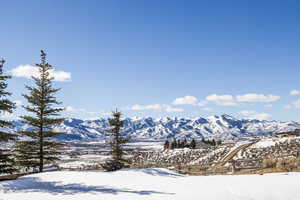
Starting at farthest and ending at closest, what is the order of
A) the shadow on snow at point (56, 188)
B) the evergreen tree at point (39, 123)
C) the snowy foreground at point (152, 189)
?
the evergreen tree at point (39, 123), the shadow on snow at point (56, 188), the snowy foreground at point (152, 189)

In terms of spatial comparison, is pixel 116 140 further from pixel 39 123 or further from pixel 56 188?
pixel 56 188

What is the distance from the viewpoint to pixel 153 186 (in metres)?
11.5

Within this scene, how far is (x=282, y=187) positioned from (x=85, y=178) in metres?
10.1

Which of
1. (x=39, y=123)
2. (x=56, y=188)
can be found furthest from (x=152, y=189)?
(x=39, y=123)

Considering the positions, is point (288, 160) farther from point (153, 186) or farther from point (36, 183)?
point (36, 183)

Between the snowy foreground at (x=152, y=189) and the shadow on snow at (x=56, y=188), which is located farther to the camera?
the shadow on snow at (x=56, y=188)

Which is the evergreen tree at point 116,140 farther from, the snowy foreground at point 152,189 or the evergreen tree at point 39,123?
the snowy foreground at point 152,189

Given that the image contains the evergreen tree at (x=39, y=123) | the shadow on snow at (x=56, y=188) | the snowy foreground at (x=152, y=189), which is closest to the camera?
the snowy foreground at (x=152, y=189)

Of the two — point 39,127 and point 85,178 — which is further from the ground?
point 39,127

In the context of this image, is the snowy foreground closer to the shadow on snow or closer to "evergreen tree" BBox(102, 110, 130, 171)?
the shadow on snow

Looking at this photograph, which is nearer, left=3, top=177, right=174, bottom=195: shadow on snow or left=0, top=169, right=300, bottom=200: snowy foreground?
left=0, top=169, right=300, bottom=200: snowy foreground

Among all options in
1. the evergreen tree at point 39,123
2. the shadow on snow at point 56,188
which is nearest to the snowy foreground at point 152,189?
the shadow on snow at point 56,188

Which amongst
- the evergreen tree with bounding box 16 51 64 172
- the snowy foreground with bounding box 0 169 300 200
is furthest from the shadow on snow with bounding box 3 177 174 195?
the evergreen tree with bounding box 16 51 64 172

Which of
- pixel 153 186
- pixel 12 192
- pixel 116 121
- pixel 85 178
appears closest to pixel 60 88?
pixel 116 121
